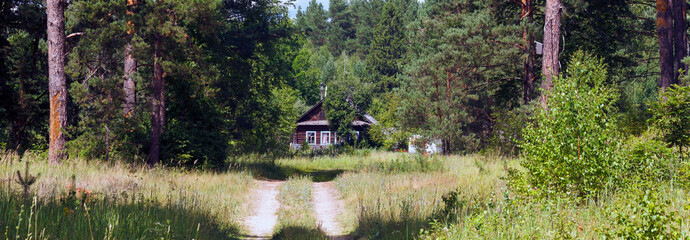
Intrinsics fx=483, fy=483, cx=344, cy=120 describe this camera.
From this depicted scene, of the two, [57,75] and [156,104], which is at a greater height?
[57,75]

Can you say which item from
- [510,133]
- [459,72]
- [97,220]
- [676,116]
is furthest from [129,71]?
[459,72]

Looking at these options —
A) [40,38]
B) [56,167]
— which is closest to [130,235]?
[56,167]

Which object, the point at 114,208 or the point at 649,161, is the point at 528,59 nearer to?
the point at 649,161

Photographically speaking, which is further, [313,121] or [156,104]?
[313,121]

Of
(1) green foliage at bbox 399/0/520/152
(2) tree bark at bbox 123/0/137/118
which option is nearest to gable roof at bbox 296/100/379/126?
(1) green foliage at bbox 399/0/520/152

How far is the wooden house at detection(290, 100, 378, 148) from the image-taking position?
57.3m

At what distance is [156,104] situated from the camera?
1620 centimetres

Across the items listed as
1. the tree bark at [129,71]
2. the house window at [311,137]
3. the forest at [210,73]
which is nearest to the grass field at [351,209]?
the forest at [210,73]

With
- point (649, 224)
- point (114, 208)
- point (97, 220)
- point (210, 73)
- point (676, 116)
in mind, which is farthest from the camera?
point (210, 73)

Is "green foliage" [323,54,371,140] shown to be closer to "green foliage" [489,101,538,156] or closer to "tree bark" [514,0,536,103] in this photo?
"tree bark" [514,0,536,103]

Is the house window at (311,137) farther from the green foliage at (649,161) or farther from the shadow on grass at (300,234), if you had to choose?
the green foliage at (649,161)

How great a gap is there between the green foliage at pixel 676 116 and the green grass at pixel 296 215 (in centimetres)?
670

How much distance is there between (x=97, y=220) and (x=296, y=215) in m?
5.28

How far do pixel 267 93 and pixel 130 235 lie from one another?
78.0 ft
